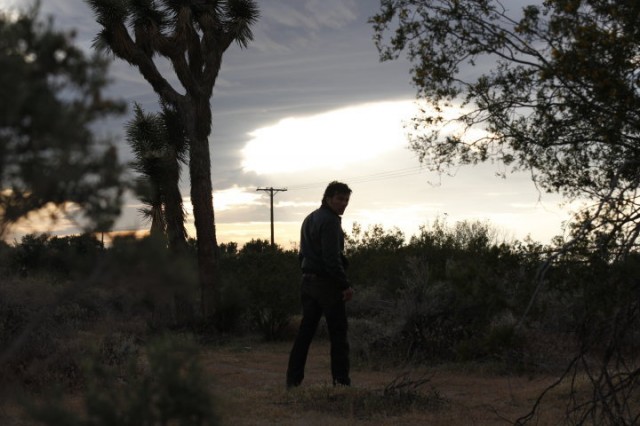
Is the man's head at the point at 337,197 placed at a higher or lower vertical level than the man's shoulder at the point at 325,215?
higher

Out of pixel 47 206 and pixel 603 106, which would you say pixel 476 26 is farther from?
pixel 47 206

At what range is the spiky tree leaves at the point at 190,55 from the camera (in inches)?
667

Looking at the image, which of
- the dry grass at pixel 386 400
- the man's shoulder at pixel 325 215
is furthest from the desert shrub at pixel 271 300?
the man's shoulder at pixel 325 215

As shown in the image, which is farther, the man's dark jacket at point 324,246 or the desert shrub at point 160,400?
the man's dark jacket at point 324,246

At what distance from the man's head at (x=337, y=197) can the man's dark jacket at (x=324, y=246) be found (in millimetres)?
54

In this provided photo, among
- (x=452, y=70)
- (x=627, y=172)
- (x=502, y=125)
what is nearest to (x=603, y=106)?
(x=627, y=172)

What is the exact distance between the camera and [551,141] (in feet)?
18.9

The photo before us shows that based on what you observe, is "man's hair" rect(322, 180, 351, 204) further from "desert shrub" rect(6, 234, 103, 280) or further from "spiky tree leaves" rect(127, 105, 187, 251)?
"spiky tree leaves" rect(127, 105, 187, 251)

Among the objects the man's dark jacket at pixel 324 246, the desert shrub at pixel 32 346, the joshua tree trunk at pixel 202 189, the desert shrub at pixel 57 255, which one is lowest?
the desert shrub at pixel 32 346

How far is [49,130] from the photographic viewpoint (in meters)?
2.81

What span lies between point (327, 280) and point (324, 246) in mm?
368

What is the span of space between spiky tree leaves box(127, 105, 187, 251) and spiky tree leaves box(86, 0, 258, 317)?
2054mm

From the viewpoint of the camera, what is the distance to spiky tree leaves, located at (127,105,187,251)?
765 inches

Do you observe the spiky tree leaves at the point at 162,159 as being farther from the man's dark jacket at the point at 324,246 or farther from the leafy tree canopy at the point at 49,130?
the leafy tree canopy at the point at 49,130
